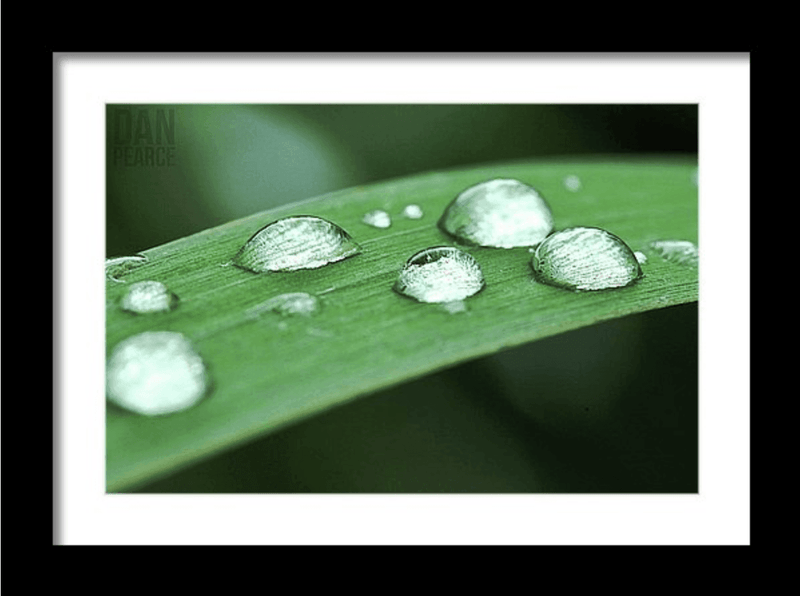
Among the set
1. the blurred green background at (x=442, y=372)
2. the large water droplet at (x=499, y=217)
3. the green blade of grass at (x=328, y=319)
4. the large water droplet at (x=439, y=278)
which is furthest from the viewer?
the blurred green background at (x=442, y=372)

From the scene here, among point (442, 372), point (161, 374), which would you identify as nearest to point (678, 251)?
point (442, 372)

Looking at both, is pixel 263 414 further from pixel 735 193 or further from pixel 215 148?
pixel 735 193

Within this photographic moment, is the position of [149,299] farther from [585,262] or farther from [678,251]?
[678,251]

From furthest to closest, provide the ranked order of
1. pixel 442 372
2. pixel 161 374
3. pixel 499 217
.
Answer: pixel 442 372 < pixel 499 217 < pixel 161 374

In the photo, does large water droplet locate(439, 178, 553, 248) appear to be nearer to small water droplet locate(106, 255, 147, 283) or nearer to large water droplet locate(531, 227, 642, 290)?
large water droplet locate(531, 227, 642, 290)

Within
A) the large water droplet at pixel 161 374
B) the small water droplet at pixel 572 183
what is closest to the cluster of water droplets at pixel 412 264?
the large water droplet at pixel 161 374

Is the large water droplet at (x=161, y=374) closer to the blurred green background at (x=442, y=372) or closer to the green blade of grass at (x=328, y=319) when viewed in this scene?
the green blade of grass at (x=328, y=319)
